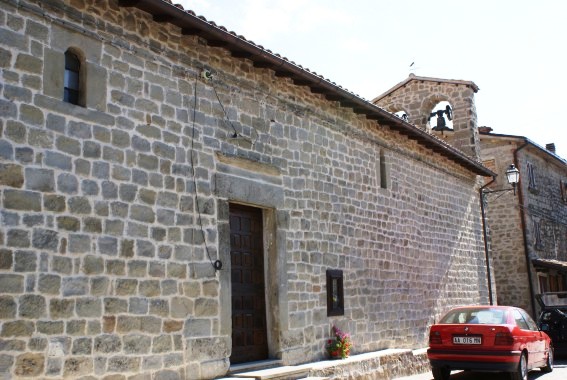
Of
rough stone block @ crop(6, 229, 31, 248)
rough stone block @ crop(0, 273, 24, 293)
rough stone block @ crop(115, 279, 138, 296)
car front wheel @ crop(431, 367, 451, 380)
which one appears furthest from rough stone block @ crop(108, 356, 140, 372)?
car front wheel @ crop(431, 367, 451, 380)

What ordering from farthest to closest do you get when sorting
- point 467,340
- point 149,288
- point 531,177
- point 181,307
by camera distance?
1. point 531,177
2. point 467,340
3. point 181,307
4. point 149,288

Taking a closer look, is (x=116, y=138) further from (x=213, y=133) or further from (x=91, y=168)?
(x=213, y=133)

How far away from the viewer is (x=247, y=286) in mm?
8164

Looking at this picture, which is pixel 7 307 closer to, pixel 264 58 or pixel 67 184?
pixel 67 184

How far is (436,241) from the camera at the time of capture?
13.6 meters

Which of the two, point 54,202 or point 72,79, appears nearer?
point 54,202

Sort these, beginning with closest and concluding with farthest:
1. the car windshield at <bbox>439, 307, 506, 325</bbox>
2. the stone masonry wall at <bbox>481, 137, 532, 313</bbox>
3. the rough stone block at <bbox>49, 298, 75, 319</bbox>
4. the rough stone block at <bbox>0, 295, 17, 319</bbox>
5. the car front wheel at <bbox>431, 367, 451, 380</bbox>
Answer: the rough stone block at <bbox>0, 295, 17, 319</bbox> < the rough stone block at <bbox>49, 298, 75, 319</bbox> < the car windshield at <bbox>439, 307, 506, 325</bbox> < the car front wheel at <bbox>431, 367, 451, 380</bbox> < the stone masonry wall at <bbox>481, 137, 532, 313</bbox>

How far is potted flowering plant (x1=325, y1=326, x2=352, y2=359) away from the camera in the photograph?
9.22 meters

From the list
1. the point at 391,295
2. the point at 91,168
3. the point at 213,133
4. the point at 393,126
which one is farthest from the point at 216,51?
the point at 391,295

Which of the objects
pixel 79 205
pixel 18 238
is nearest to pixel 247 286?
pixel 79 205

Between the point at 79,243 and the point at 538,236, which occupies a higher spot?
the point at 538,236

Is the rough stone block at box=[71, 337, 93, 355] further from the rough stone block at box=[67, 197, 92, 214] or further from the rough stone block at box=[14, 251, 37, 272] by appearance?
the rough stone block at box=[67, 197, 92, 214]

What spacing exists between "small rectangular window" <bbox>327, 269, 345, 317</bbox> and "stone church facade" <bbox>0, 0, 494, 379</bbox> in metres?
0.03

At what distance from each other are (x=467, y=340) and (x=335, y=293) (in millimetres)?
2189
